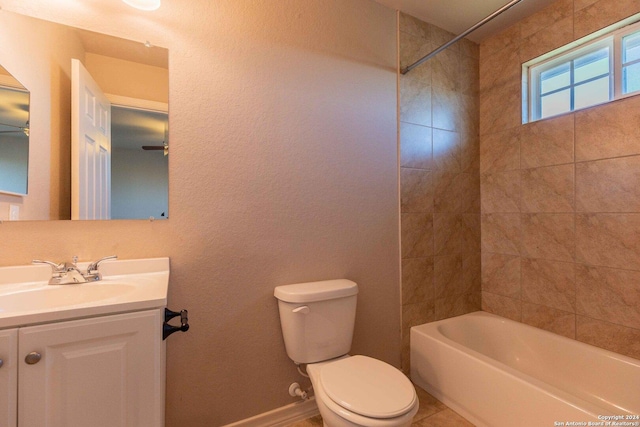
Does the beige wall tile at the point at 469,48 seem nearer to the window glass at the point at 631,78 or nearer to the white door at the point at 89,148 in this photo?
the window glass at the point at 631,78

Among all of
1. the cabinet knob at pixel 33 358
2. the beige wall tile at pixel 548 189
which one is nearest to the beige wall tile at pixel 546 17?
the beige wall tile at pixel 548 189

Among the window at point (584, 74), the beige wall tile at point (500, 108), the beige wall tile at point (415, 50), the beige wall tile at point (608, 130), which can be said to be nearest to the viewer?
the beige wall tile at point (608, 130)

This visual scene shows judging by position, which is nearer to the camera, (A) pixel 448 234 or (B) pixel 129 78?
(B) pixel 129 78

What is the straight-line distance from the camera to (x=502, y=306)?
214 centimetres

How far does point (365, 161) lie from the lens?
179cm

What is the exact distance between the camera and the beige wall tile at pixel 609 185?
5.04 feet

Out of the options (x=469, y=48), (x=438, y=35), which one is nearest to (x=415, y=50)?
(x=438, y=35)

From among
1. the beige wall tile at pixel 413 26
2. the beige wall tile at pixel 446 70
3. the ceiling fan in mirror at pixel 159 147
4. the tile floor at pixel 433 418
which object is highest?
the beige wall tile at pixel 413 26

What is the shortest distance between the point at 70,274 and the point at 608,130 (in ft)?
8.87

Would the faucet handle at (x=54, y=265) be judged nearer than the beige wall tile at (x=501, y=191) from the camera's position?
Yes

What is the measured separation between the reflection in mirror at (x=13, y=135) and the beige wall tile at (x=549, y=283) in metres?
2.77

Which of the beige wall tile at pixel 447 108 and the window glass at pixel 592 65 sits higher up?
the window glass at pixel 592 65

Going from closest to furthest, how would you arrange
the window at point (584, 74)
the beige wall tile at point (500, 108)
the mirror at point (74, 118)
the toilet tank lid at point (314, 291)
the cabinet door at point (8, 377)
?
the cabinet door at point (8, 377) → the mirror at point (74, 118) → the toilet tank lid at point (314, 291) → the window at point (584, 74) → the beige wall tile at point (500, 108)

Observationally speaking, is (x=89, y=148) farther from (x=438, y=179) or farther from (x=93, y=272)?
(x=438, y=179)
